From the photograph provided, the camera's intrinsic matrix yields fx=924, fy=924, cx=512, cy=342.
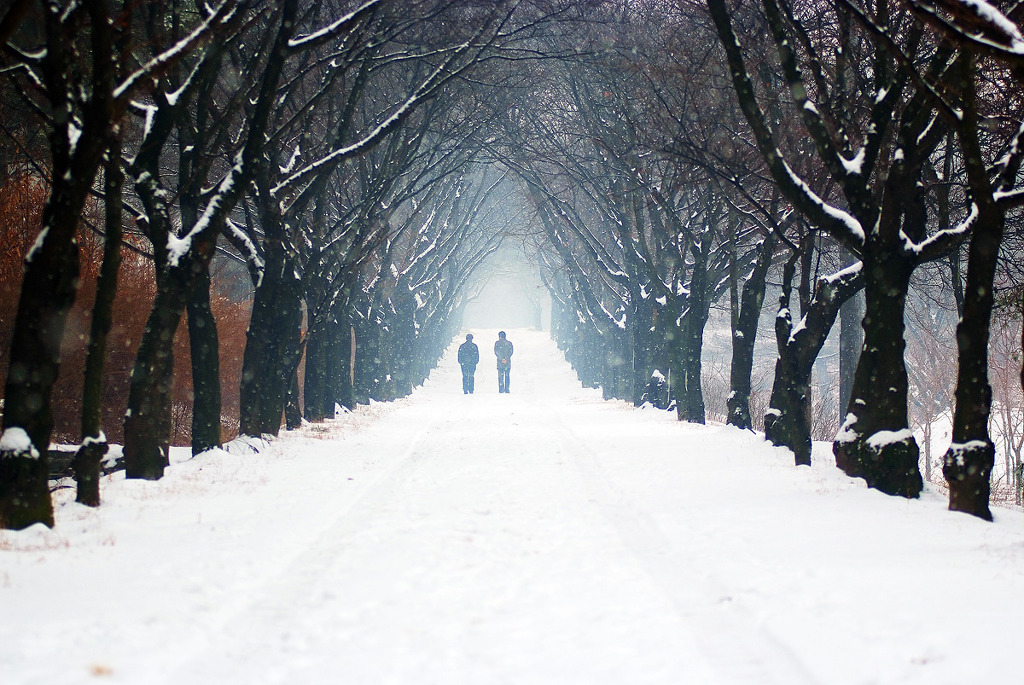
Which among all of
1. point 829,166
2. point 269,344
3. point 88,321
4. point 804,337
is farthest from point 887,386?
point 88,321

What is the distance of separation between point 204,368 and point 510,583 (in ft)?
26.2

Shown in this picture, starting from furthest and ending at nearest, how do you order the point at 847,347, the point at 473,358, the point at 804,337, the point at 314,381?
the point at 473,358 < the point at 847,347 < the point at 314,381 < the point at 804,337

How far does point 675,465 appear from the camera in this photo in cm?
1168

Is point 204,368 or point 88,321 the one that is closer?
point 204,368

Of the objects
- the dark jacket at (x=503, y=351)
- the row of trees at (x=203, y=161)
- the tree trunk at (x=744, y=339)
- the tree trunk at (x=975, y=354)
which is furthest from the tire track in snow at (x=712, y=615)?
the dark jacket at (x=503, y=351)

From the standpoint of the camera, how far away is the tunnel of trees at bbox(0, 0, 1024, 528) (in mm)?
8008

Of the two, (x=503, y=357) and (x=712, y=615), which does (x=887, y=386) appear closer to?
(x=712, y=615)

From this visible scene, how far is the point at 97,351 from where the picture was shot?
8.32 meters

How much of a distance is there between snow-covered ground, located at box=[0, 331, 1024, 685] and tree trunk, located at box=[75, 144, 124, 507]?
33 centimetres

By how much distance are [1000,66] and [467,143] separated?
13097 millimetres

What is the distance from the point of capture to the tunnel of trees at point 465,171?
26.3ft

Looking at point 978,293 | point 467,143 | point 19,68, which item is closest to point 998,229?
point 978,293

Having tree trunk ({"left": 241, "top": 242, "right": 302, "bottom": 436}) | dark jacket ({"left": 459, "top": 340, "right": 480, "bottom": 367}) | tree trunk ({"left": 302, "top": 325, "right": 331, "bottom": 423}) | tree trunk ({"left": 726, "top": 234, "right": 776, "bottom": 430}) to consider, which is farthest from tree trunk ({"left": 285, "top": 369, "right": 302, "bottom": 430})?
dark jacket ({"left": 459, "top": 340, "right": 480, "bottom": 367})

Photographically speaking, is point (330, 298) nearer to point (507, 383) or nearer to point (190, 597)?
point (190, 597)
